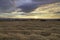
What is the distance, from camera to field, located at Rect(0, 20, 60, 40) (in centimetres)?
123

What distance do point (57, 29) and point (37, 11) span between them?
0.77 ft

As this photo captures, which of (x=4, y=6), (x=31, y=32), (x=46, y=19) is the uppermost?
(x=4, y=6)

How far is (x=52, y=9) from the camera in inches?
50.4

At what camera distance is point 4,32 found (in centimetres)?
126

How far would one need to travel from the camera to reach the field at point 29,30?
48.4 inches

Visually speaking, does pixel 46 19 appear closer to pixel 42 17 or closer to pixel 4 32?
pixel 42 17

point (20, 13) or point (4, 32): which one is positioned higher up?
point (20, 13)

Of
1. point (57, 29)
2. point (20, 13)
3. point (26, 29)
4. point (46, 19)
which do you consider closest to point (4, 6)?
point (20, 13)

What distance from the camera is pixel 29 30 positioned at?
1.25 metres

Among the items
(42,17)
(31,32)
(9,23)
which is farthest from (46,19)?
A: (9,23)

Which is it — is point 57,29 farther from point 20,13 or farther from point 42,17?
point 20,13

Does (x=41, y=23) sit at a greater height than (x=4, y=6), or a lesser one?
lesser

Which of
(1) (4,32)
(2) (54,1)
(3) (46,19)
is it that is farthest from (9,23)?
(2) (54,1)

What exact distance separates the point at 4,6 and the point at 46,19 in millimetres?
403
